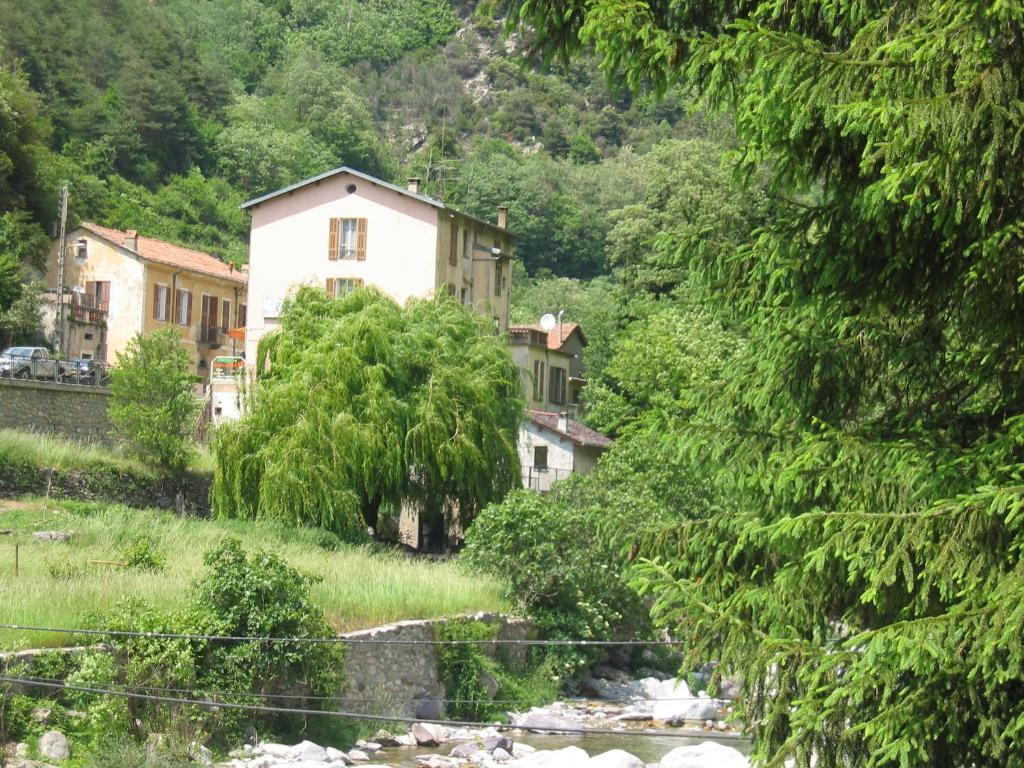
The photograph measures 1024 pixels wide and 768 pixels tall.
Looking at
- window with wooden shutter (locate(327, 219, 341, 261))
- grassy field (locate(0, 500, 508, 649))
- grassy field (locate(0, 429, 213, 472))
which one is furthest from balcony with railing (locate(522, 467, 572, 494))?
grassy field (locate(0, 500, 508, 649))

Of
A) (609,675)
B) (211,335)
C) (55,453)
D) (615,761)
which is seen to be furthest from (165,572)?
(211,335)

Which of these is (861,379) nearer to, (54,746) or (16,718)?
(54,746)

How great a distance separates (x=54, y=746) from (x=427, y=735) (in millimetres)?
8267

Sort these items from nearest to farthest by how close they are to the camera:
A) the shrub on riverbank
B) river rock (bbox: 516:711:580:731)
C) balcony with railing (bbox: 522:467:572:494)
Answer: the shrub on riverbank, river rock (bbox: 516:711:580:731), balcony with railing (bbox: 522:467:572:494)

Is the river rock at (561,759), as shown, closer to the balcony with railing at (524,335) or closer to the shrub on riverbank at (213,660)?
the shrub on riverbank at (213,660)

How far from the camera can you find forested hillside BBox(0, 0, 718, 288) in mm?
83500

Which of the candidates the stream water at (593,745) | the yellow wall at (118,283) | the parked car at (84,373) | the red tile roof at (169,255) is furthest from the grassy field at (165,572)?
the red tile roof at (169,255)

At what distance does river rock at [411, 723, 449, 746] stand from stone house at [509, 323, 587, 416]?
26.0 m

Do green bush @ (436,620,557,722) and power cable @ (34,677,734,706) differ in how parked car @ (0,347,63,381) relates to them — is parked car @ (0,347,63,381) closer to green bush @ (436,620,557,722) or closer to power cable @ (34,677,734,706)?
green bush @ (436,620,557,722)

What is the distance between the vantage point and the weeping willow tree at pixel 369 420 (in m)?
33.8

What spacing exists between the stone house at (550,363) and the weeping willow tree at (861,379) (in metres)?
41.7

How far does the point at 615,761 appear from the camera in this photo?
22.0 m

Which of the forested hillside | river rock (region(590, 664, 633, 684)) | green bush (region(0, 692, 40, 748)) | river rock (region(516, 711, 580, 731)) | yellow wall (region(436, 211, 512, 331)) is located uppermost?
the forested hillside

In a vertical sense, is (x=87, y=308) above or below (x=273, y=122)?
below
